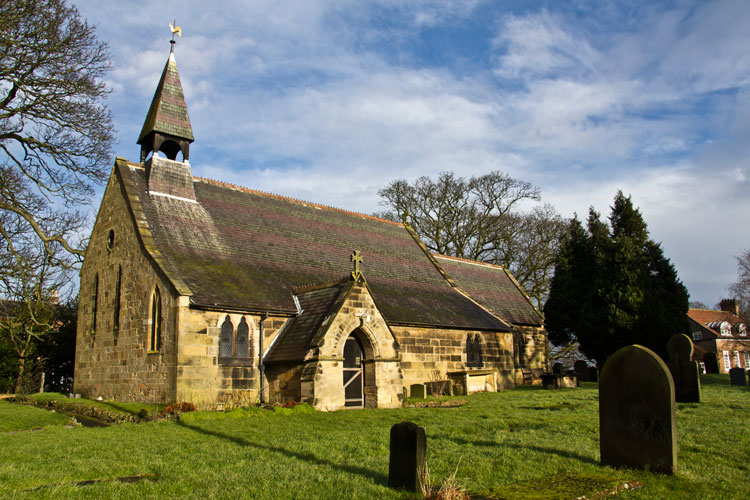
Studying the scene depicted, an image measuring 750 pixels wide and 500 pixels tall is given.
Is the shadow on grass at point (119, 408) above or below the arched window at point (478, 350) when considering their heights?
below

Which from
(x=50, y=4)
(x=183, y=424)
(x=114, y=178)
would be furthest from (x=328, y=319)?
(x=50, y=4)

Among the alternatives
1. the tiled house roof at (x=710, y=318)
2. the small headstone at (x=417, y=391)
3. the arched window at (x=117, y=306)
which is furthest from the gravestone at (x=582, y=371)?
the tiled house roof at (x=710, y=318)

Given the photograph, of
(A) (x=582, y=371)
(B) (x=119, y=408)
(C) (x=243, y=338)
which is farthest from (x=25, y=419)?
(A) (x=582, y=371)

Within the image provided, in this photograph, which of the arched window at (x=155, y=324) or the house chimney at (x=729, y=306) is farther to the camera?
the house chimney at (x=729, y=306)

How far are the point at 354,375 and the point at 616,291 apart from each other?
15537mm

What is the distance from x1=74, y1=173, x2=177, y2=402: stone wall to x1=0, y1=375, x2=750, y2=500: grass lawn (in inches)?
180

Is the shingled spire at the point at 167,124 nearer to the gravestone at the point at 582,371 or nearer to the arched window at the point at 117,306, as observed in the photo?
the arched window at the point at 117,306

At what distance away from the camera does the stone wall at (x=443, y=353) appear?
2269cm

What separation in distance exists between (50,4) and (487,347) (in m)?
20.9

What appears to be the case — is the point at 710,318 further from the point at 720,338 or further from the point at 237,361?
the point at 237,361

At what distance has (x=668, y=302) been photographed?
29672 mm

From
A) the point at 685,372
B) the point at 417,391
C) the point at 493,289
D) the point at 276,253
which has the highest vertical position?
the point at 276,253

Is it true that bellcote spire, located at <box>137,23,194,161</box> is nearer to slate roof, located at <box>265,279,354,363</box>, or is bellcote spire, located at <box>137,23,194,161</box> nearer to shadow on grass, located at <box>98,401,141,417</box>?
slate roof, located at <box>265,279,354,363</box>

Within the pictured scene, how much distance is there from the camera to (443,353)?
2398cm
